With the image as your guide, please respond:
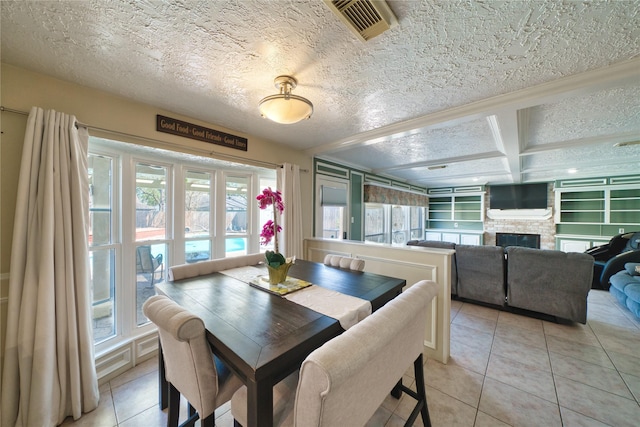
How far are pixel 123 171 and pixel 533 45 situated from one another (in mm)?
3211

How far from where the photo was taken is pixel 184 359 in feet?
3.24

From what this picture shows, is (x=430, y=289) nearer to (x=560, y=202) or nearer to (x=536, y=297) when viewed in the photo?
(x=536, y=297)

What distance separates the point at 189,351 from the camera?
95 cm

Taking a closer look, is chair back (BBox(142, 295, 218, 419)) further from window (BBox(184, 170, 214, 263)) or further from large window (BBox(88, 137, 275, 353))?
window (BBox(184, 170, 214, 263))

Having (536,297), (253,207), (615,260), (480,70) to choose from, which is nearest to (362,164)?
(253,207)

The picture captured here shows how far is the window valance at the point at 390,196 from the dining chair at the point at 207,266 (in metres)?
3.04

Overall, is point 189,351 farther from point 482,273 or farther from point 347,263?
point 482,273

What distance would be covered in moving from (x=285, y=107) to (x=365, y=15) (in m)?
0.64

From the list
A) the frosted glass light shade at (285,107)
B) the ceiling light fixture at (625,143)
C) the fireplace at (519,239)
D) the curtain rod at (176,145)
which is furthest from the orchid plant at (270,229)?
the fireplace at (519,239)

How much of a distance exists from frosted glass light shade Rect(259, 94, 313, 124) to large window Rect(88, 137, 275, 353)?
133 centimetres

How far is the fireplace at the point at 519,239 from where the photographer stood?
6152mm

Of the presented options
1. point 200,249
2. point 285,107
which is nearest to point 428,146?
point 285,107

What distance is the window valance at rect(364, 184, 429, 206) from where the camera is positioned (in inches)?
184

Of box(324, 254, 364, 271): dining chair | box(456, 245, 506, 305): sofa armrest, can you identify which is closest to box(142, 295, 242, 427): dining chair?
box(324, 254, 364, 271): dining chair
